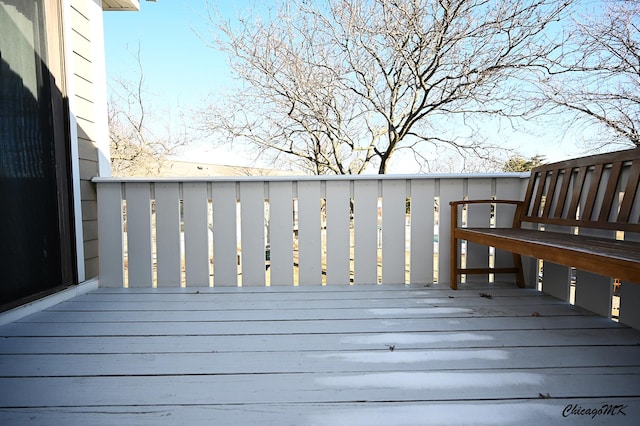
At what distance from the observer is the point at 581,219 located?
174 cm

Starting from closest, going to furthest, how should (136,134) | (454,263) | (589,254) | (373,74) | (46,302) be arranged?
(589,254)
(46,302)
(454,263)
(373,74)
(136,134)

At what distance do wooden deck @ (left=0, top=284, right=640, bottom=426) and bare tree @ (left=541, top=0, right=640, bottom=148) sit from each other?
4.69 meters

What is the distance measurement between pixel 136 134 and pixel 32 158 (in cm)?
763

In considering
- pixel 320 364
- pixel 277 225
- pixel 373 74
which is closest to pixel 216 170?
pixel 373 74

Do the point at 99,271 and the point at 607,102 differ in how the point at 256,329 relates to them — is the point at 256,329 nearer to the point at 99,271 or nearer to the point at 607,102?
the point at 99,271

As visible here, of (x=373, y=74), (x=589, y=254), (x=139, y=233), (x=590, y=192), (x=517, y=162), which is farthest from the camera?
(x=517, y=162)

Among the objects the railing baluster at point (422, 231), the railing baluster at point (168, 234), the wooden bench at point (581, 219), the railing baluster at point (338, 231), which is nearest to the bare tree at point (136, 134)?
the railing baluster at point (168, 234)

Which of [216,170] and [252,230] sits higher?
[216,170]

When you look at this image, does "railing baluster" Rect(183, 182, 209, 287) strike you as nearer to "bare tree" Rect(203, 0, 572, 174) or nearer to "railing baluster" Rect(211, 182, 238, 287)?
"railing baluster" Rect(211, 182, 238, 287)

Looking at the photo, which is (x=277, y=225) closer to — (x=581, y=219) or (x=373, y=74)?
(x=581, y=219)

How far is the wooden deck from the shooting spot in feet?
3.09

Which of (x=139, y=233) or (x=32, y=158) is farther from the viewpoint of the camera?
(x=139, y=233)

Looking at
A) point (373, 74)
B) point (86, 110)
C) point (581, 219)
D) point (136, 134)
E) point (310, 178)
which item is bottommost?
point (581, 219)

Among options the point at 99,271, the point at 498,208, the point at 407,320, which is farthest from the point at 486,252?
the point at 99,271
